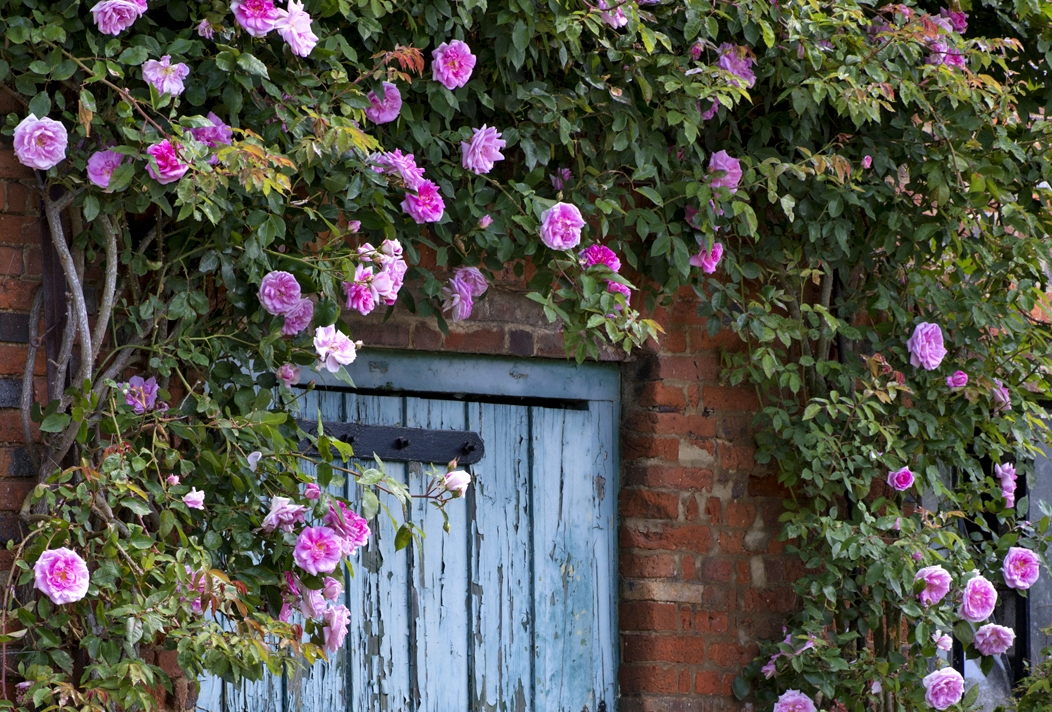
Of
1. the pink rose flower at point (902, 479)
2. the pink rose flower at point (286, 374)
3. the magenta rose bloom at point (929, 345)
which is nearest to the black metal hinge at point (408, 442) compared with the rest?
the pink rose flower at point (286, 374)

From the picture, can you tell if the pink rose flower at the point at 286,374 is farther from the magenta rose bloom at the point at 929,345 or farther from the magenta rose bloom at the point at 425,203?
the magenta rose bloom at the point at 929,345

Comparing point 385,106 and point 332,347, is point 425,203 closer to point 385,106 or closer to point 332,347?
point 385,106

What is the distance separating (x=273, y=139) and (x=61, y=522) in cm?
94

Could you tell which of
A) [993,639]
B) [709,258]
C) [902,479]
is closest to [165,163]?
[709,258]

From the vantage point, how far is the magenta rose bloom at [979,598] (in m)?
3.58

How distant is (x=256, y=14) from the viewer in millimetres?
2682

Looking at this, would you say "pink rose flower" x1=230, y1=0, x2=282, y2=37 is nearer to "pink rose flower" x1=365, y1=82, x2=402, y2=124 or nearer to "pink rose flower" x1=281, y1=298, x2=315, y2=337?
"pink rose flower" x1=365, y1=82, x2=402, y2=124

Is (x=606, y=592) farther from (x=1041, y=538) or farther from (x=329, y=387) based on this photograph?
(x=1041, y=538)

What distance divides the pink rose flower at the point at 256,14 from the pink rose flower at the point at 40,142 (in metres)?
0.44

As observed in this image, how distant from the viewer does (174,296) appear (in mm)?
2779

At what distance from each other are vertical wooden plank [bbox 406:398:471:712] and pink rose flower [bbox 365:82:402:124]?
0.77 m

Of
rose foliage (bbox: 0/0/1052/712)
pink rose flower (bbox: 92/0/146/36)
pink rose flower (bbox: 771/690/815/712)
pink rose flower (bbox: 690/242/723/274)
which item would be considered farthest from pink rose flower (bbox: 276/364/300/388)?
pink rose flower (bbox: 771/690/815/712)

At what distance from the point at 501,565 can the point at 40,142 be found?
1660 millimetres

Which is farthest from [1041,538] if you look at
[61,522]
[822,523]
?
[61,522]
